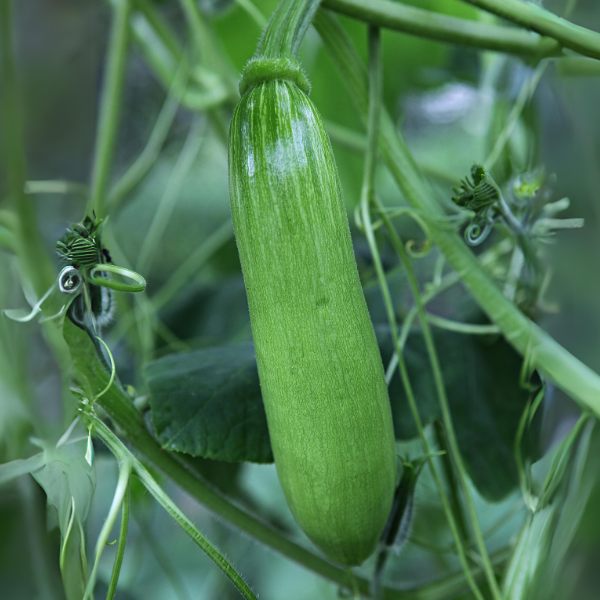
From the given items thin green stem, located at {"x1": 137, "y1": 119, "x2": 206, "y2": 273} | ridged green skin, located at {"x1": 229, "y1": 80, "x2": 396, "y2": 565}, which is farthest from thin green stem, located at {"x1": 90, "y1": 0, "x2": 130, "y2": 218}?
ridged green skin, located at {"x1": 229, "y1": 80, "x2": 396, "y2": 565}

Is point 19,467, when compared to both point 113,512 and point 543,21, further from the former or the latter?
point 543,21

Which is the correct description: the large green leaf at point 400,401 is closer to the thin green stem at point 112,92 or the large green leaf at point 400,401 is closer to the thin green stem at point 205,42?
the thin green stem at point 112,92

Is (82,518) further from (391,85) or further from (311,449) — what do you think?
(391,85)

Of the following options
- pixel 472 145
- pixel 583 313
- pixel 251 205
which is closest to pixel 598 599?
pixel 583 313

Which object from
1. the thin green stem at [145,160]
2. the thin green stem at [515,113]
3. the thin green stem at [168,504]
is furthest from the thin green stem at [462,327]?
the thin green stem at [145,160]

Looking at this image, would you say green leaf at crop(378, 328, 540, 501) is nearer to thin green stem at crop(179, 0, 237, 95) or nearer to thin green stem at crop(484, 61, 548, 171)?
thin green stem at crop(484, 61, 548, 171)

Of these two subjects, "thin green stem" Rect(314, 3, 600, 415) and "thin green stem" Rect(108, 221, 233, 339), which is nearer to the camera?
"thin green stem" Rect(314, 3, 600, 415)
